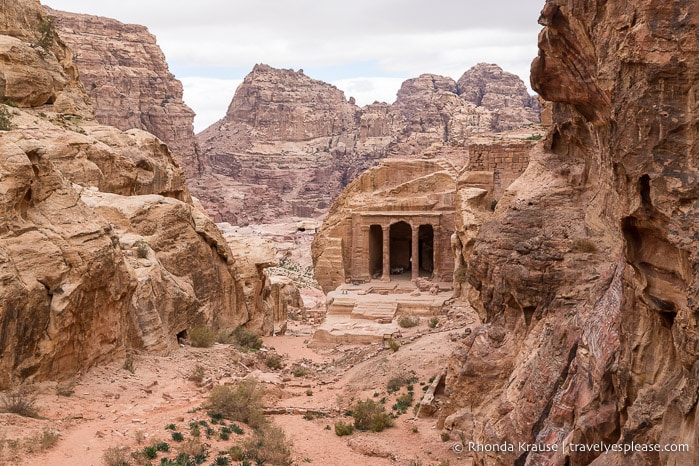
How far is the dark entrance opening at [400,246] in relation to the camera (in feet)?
134

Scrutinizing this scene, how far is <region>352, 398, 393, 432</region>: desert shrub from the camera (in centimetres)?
1709

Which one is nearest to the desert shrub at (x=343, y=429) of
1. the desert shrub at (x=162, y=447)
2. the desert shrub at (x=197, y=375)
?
the desert shrub at (x=197, y=375)

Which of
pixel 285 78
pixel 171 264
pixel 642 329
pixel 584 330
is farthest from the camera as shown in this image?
pixel 285 78

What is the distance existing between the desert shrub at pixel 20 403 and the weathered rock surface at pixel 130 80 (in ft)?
268

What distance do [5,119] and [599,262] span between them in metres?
14.7

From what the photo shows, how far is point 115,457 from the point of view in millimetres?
11500

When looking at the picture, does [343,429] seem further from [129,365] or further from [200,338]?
[200,338]

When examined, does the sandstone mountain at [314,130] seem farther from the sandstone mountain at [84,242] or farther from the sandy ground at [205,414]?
the sandy ground at [205,414]

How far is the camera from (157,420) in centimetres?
1434

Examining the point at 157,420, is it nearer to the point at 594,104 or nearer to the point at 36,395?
the point at 36,395

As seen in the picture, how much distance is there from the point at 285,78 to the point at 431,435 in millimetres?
126781

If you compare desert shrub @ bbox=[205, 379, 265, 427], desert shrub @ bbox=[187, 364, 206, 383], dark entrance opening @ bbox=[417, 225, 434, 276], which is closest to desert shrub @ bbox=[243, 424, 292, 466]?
desert shrub @ bbox=[205, 379, 265, 427]

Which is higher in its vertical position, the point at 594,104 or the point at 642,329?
the point at 594,104

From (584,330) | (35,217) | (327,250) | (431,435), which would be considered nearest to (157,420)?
(35,217)
